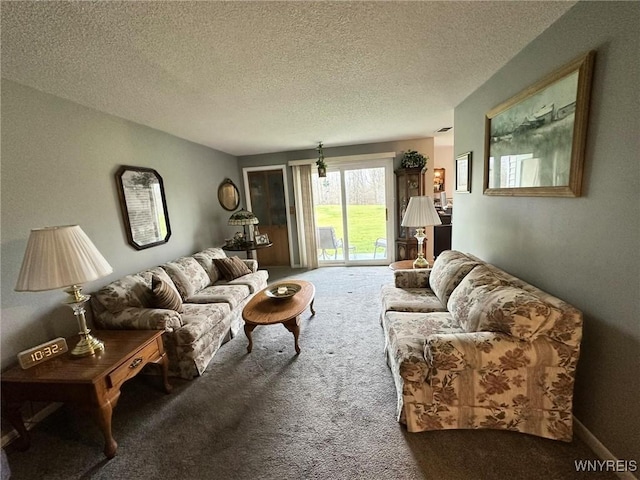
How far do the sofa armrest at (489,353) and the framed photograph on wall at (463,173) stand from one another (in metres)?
1.84

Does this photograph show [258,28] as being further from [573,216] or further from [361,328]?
[361,328]

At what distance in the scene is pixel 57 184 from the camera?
2.04 meters

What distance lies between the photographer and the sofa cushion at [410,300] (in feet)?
7.31

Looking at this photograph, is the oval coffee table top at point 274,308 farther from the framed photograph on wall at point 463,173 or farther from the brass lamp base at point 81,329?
the framed photograph on wall at point 463,173

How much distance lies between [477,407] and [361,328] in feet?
4.52

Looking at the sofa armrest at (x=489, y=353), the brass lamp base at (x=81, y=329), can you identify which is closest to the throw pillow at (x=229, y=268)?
the brass lamp base at (x=81, y=329)

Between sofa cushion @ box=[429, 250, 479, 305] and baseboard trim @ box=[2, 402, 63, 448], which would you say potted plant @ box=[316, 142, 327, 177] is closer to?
sofa cushion @ box=[429, 250, 479, 305]

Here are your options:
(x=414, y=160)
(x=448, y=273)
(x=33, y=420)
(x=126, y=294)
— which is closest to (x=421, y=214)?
(x=448, y=273)

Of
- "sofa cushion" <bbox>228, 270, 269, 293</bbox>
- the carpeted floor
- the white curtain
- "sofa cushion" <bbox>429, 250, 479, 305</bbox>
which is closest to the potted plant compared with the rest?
the white curtain

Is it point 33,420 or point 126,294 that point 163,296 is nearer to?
point 126,294

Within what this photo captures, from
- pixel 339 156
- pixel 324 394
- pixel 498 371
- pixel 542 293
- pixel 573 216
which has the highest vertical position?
pixel 339 156

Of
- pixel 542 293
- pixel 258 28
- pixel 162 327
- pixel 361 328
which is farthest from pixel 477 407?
pixel 258 28

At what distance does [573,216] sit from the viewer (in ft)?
4.75

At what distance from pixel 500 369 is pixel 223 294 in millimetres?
2508
